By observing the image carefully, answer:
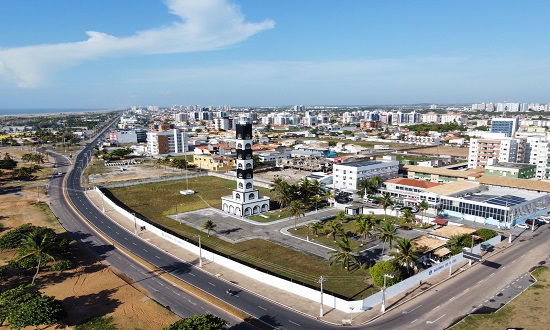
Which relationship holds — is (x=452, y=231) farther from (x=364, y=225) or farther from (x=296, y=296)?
(x=296, y=296)

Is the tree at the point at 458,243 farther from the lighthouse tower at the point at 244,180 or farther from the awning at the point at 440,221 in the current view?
the lighthouse tower at the point at 244,180

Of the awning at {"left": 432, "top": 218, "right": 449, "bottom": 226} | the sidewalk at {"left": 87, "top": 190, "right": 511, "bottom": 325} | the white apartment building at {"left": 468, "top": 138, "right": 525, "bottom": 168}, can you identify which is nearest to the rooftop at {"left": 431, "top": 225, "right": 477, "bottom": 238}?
the sidewalk at {"left": 87, "top": 190, "right": 511, "bottom": 325}

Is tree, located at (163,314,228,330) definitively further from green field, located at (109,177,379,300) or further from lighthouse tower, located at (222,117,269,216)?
lighthouse tower, located at (222,117,269,216)

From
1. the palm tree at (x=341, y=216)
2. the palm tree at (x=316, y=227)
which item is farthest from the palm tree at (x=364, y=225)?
the palm tree at (x=341, y=216)

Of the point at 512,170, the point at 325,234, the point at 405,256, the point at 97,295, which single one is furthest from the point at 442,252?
the point at 512,170

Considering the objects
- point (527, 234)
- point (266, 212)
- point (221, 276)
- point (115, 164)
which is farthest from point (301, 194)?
point (115, 164)
